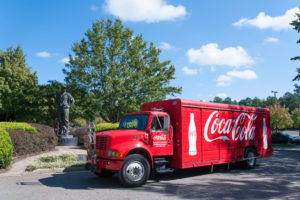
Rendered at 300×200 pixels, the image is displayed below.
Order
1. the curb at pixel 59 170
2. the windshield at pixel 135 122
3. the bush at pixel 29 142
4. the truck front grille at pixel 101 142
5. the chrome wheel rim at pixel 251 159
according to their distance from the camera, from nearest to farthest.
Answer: the truck front grille at pixel 101 142 → the windshield at pixel 135 122 → the curb at pixel 59 170 → the chrome wheel rim at pixel 251 159 → the bush at pixel 29 142

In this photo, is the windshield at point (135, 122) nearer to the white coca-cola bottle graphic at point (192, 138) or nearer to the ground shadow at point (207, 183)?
the white coca-cola bottle graphic at point (192, 138)

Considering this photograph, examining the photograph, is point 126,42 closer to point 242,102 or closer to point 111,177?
point 111,177

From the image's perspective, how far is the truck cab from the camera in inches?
278

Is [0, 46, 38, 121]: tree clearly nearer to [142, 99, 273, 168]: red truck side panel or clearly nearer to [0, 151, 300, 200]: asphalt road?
[0, 151, 300, 200]: asphalt road

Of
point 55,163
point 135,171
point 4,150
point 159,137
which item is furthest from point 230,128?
point 4,150

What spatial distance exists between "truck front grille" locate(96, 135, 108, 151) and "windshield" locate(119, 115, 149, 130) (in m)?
1.11

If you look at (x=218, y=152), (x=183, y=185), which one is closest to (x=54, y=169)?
(x=183, y=185)

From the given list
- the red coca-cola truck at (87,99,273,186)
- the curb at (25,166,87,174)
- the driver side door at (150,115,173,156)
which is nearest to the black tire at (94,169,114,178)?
the red coca-cola truck at (87,99,273,186)

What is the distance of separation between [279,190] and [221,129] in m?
3.19

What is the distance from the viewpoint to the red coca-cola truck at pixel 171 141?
721 cm

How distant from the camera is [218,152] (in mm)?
9359

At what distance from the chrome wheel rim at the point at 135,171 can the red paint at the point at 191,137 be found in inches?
13.8

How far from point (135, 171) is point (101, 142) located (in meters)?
1.39

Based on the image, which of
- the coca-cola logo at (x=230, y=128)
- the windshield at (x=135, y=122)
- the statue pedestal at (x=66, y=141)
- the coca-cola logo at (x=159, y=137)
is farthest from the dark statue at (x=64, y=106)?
the coca-cola logo at (x=230, y=128)
